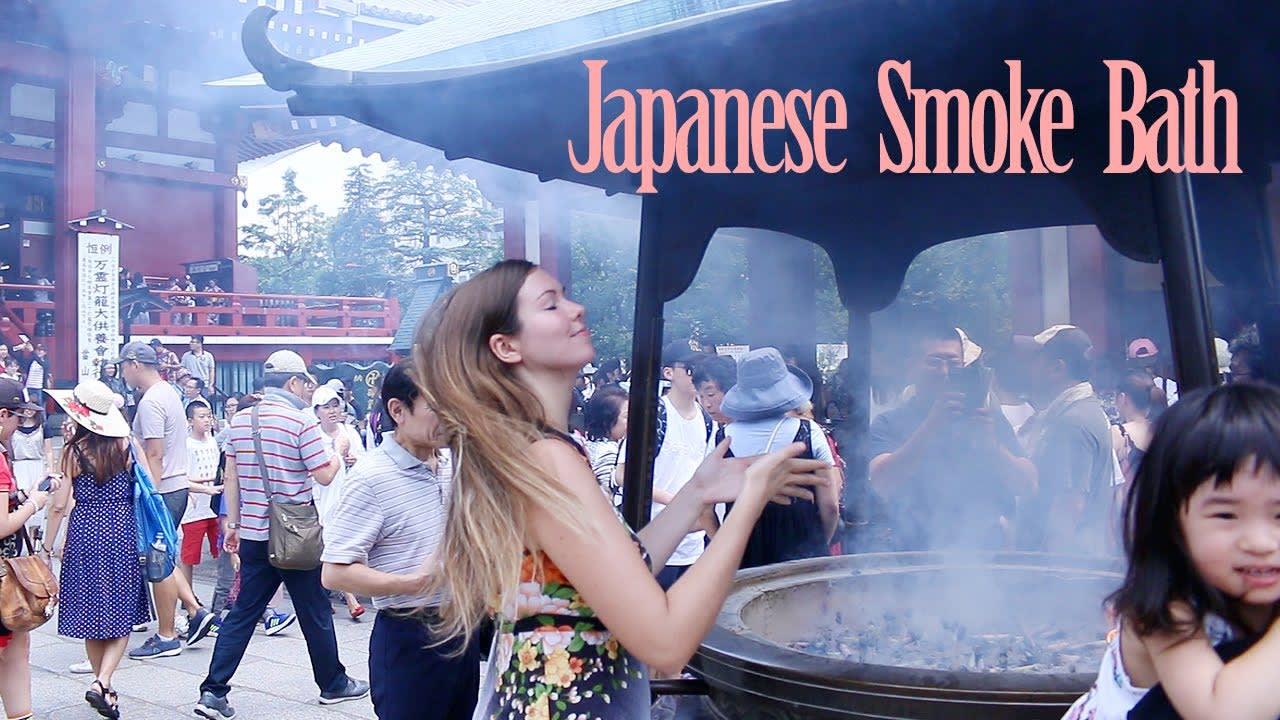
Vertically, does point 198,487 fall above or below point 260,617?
above

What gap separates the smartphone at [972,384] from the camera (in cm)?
373

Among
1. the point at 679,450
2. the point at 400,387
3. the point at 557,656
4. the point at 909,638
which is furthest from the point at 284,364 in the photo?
the point at 557,656

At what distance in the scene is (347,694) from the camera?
455 centimetres

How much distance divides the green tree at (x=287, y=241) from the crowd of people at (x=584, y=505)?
1026 inches

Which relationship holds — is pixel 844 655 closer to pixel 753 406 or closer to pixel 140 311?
pixel 753 406

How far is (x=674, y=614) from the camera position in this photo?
1364 millimetres

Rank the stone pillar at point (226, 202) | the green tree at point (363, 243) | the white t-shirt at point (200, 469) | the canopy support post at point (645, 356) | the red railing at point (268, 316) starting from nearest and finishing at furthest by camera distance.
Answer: the canopy support post at point (645, 356) < the white t-shirt at point (200, 469) < the red railing at point (268, 316) < the stone pillar at point (226, 202) < the green tree at point (363, 243)

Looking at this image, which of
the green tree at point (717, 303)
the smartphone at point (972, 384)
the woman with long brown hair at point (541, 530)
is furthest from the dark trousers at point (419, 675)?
the green tree at point (717, 303)

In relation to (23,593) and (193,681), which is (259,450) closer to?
(23,593)

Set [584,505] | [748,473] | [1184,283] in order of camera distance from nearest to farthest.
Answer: [584,505] < [748,473] < [1184,283]

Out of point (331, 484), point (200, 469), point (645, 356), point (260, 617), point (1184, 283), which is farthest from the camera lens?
point (200, 469)

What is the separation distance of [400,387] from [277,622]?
3488mm

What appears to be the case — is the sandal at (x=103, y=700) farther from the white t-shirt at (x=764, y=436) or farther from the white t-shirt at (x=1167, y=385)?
the white t-shirt at (x=1167, y=385)

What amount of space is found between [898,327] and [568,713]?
4656 mm
